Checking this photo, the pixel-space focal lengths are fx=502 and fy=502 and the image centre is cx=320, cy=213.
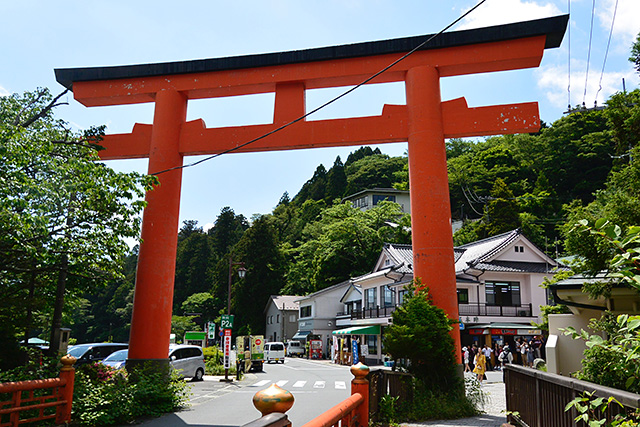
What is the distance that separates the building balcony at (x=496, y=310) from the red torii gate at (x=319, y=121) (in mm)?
26133

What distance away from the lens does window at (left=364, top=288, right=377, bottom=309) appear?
4339cm

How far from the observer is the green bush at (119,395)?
10.0 metres

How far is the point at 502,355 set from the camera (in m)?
27.3

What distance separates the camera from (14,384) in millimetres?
7633

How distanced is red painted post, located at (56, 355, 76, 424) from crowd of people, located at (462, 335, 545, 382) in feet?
55.4

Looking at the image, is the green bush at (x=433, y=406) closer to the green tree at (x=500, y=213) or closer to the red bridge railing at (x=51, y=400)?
the red bridge railing at (x=51, y=400)

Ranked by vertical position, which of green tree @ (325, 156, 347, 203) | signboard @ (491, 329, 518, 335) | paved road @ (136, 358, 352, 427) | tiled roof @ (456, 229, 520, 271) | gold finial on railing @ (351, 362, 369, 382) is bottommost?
paved road @ (136, 358, 352, 427)

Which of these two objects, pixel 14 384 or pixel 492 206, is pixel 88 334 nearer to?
pixel 492 206

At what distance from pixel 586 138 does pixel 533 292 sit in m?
22.6

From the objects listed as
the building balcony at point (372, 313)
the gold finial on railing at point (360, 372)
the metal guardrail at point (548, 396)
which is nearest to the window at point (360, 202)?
the building balcony at point (372, 313)

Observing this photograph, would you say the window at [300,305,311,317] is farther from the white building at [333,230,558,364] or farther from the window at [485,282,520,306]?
the window at [485,282,520,306]

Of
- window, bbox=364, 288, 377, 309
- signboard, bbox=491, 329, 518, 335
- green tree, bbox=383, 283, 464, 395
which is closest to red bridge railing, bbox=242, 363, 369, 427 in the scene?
green tree, bbox=383, 283, 464, 395

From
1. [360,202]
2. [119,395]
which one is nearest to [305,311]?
[360,202]

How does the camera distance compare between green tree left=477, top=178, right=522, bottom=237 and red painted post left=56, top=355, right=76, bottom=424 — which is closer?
red painted post left=56, top=355, right=76, bottom=424
